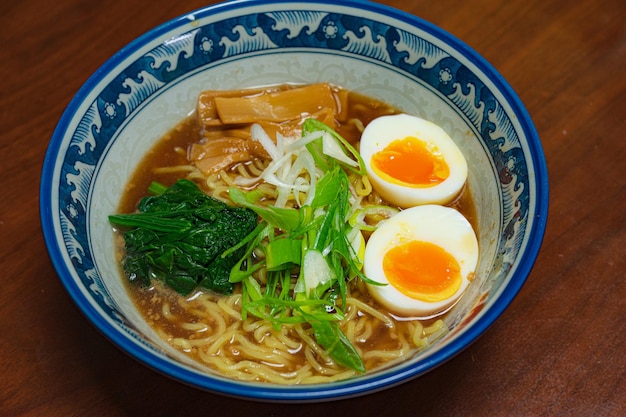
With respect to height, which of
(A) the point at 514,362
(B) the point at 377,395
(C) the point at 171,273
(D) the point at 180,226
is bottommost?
(A) the point at 514,362

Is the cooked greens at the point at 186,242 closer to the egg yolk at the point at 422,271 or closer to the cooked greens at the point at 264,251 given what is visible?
the cooked greens at the point at 264,251

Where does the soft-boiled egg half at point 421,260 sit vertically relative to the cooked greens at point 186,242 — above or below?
below

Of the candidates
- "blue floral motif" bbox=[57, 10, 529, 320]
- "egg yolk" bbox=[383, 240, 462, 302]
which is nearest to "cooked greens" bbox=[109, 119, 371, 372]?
"egg yolk" bbox=[383, 240, 462, 302]

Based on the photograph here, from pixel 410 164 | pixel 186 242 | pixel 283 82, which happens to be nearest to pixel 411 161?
pixel 410 164

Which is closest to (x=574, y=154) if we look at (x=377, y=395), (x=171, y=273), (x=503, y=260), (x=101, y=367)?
(x=503, y=260)

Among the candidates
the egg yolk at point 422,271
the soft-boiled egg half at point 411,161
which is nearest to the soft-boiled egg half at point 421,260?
the egg yolk at point 422,271

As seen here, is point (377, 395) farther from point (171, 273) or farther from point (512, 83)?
point (512, 83)
